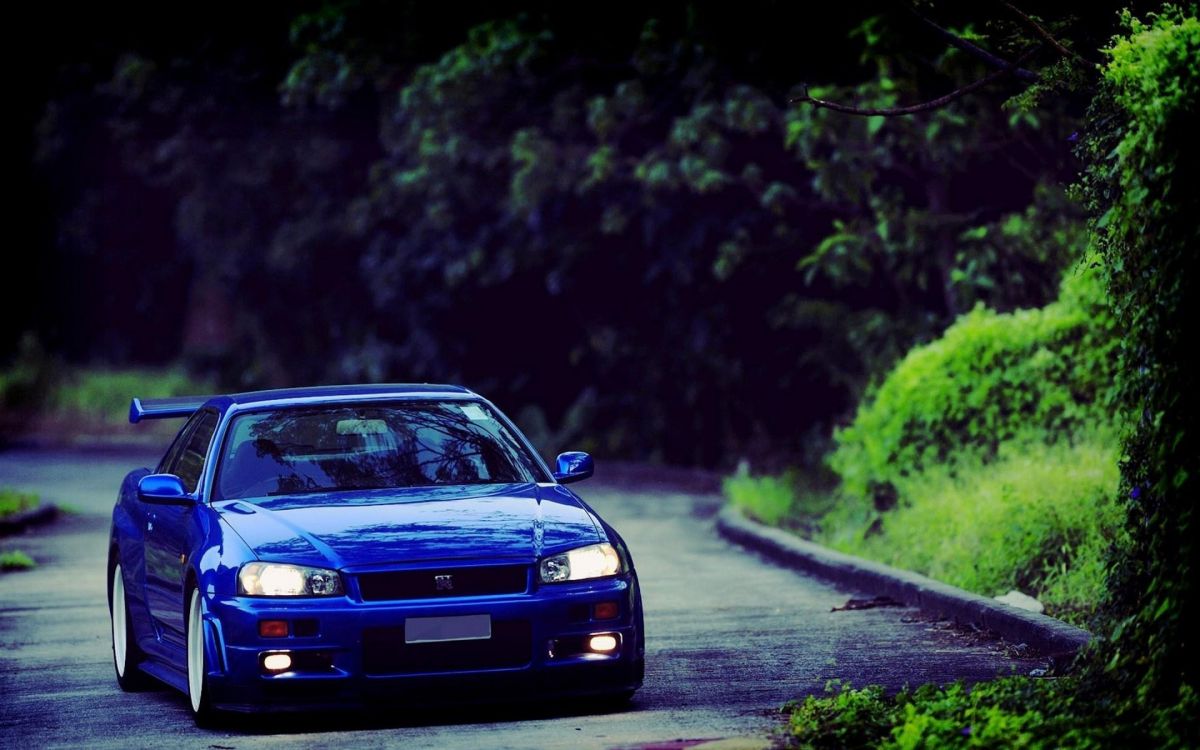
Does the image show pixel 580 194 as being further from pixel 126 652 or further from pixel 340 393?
pixel 126 652

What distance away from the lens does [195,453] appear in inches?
409

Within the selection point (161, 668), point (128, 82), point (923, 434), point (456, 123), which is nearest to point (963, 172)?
point (923, 434)

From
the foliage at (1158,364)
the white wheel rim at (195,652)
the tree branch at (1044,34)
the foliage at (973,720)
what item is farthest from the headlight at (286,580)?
the tree branch at (1044,34)

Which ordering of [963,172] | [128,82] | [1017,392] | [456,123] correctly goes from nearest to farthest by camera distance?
[1017,392] < [963,172] < [456,123] < [128,82]

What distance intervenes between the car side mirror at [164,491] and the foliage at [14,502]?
12.4 meters

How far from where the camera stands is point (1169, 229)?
7.80 metres

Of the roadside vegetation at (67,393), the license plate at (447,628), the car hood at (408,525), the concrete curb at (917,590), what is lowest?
the roadside vegetation at (67,393)

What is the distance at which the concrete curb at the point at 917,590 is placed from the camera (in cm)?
1047

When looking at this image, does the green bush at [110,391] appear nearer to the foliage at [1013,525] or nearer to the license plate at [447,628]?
the foliage at [1013,525]

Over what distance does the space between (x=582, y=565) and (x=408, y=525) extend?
0.78 metres

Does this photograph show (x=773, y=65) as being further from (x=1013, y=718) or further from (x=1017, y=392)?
(x=1013, y=718)

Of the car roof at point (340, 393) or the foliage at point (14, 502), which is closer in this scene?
the car roof at point (340, 393)

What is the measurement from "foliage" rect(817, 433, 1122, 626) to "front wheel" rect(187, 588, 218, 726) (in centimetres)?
470

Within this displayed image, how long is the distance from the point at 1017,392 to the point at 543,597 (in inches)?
327
